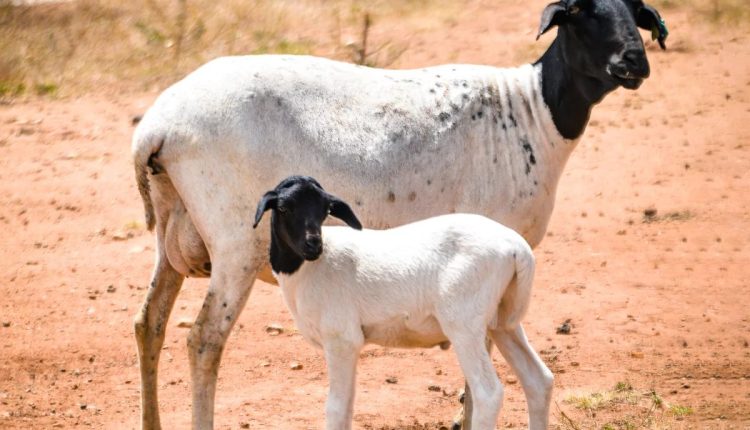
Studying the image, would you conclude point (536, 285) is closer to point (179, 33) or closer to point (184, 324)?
point (184, 324)

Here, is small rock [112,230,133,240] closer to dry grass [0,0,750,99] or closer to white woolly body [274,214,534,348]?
dry grass [0,0,750,99]

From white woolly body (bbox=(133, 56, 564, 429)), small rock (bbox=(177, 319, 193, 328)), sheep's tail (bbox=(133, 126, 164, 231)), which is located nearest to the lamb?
white woolly body (bbox=(133, 56, 564, 429))

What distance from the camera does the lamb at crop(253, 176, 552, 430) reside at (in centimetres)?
617


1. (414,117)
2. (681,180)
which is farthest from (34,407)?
(681,180)

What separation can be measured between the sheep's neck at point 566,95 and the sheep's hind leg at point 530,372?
5.19ft

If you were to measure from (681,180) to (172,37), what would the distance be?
19.8 feet

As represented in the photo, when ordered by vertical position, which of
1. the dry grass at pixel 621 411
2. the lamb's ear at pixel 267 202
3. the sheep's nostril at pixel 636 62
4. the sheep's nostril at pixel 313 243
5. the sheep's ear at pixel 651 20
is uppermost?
the sheep's ear at pixel 651 20

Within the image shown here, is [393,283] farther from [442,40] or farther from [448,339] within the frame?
[442,40]

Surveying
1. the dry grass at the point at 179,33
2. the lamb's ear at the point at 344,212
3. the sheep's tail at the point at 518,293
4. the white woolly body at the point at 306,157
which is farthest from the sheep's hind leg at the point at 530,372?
the dry grass at the point at 179,33

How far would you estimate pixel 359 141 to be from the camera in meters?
7.29

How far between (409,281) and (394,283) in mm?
76

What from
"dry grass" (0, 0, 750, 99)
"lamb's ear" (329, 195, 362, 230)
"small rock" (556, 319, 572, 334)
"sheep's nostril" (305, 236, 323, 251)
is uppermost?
"lamb's ear" (329, 195, 362, 230)

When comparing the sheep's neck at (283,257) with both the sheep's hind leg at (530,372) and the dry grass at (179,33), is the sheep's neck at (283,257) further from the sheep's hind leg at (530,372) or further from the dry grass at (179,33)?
the dry grass at (179,33)

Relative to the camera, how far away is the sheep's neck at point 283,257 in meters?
6.37
